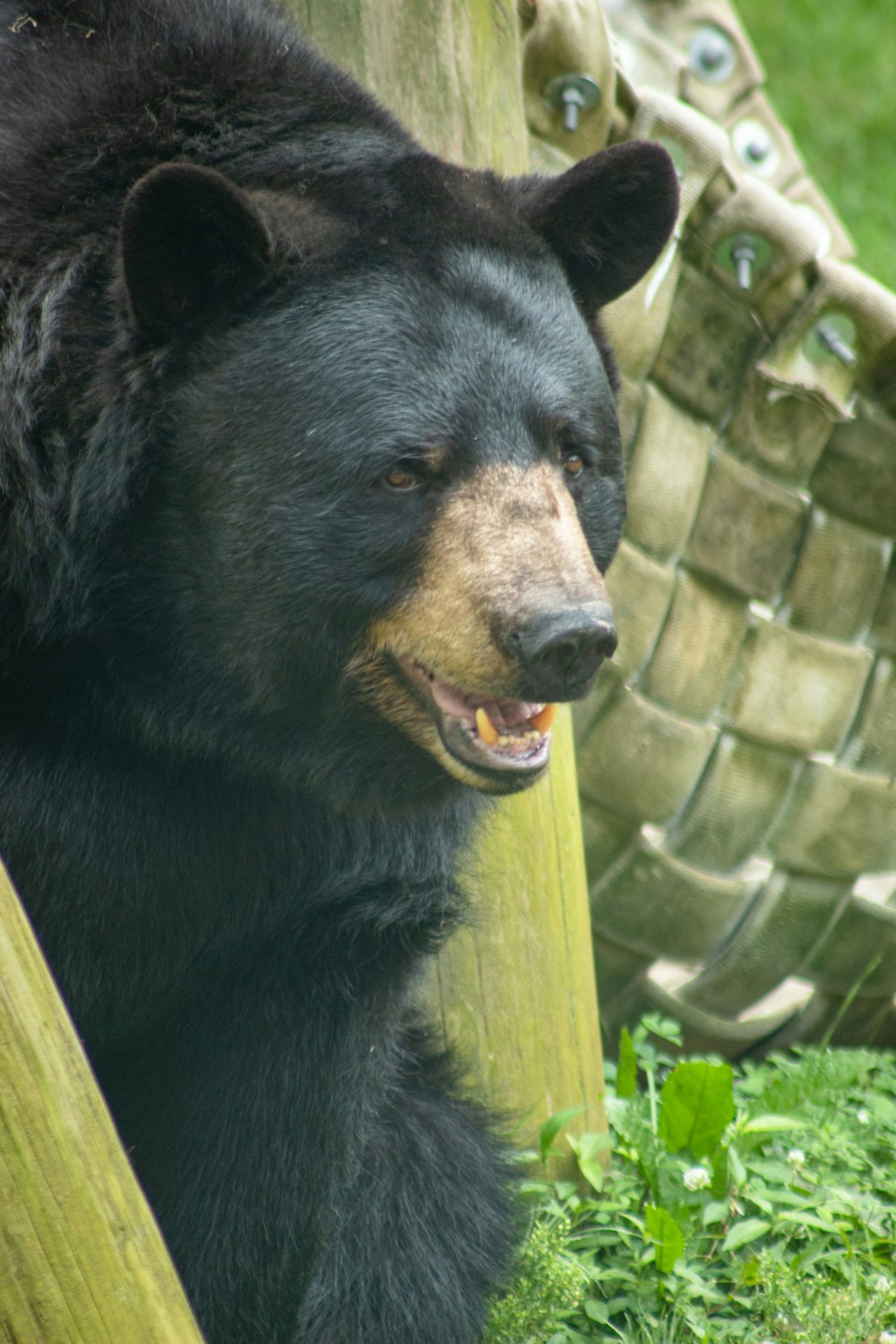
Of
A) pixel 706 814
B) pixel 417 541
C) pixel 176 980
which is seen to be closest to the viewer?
pixel 417 541

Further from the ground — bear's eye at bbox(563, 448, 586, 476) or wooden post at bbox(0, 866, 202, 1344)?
bear's eye at bbox(563, 448, 586, 476)

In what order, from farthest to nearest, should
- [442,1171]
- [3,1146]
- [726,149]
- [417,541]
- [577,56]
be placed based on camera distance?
[726,149] → [577,56] → [442,1171] → [417,541] → [3,1146]

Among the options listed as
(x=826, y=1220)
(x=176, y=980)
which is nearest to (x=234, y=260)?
(x=176, y=980)

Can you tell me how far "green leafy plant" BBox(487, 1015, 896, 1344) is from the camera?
3223 mm

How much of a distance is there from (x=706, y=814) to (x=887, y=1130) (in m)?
1.11

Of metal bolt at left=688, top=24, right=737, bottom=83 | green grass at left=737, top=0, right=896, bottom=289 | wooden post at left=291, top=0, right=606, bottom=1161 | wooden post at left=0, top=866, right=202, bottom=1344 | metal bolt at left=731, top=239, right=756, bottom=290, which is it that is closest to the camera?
wooden post at left=0, top=866, right=202, bottom=1344

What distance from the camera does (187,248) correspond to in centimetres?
251

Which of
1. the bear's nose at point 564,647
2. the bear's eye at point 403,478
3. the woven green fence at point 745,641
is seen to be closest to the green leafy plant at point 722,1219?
the woven green fence at point 745,641

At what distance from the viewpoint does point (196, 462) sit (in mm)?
2625

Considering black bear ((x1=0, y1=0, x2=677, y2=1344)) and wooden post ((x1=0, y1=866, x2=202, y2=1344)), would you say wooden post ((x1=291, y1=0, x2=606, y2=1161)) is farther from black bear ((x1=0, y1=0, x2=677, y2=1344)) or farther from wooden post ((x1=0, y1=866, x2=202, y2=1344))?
wooden post ((x1=0, y1=866, x2=202, y2=1344))

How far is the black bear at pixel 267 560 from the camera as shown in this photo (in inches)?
101

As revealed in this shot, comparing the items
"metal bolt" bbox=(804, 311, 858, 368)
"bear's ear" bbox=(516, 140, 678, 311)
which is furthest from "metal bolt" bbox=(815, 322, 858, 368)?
"bear's ear" bbox=(516, 140, 678, 311)

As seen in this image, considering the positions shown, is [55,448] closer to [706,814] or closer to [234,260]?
[234,260]

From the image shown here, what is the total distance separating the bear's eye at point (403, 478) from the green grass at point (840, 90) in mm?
8352
